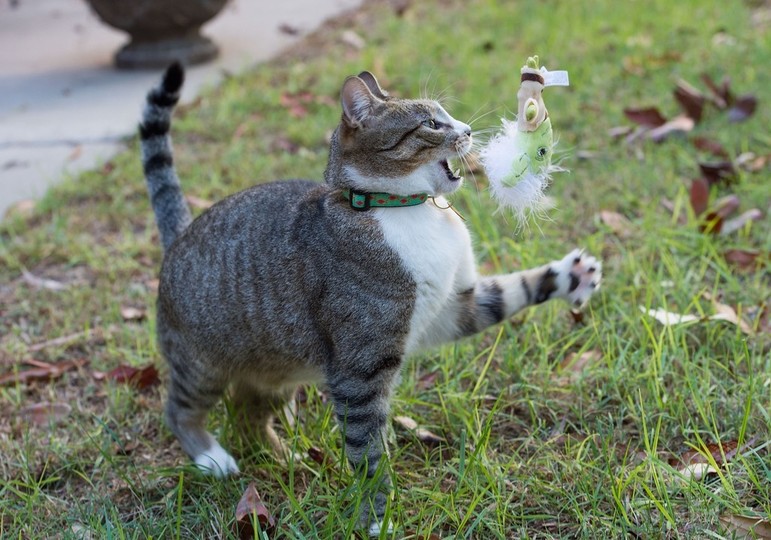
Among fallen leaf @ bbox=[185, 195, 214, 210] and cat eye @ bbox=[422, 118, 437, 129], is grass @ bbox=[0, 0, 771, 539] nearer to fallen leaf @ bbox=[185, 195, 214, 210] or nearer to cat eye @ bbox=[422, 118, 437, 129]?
fallen leaf @ bbox=[185, 195, 214, 210]

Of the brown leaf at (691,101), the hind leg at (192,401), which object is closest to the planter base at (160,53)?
the brown leaf at (691,101)

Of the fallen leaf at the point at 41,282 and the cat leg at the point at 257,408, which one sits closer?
the cat leg at the point at 257,408

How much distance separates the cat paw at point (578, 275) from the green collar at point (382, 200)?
476 mm

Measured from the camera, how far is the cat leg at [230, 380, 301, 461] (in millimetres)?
2441

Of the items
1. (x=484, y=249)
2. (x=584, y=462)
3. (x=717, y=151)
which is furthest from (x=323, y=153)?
(x=584, y=462)

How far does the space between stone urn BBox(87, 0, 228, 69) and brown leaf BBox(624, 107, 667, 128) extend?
293cm

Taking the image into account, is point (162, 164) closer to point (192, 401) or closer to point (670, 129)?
point (192, 401)

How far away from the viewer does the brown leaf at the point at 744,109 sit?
4109 mm

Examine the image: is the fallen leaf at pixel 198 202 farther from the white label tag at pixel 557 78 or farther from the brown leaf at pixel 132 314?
the white label tag at pixel 557 78

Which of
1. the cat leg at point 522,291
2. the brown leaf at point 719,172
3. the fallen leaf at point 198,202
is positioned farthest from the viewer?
the fallen leaf at point 198,202

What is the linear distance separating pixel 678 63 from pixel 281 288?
3.50m

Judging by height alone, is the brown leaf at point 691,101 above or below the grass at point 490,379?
above

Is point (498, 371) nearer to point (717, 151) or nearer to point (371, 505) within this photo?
point (371, 505)

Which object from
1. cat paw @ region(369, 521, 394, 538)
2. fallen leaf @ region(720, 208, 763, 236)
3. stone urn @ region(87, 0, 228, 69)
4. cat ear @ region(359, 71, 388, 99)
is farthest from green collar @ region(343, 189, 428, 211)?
stone urn @ region(87, 0, 228, 69)
